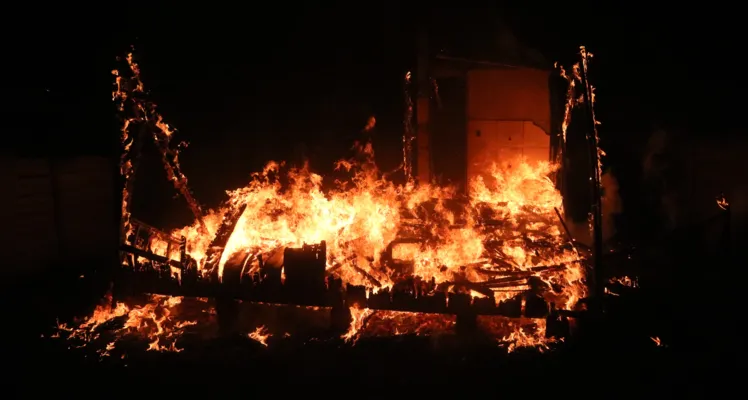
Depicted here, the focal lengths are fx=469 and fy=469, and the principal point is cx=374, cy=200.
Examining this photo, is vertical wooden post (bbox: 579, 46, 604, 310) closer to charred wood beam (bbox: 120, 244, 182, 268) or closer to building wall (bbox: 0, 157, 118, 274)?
charred wood beam (bbox: 120, 244, 182, 268)

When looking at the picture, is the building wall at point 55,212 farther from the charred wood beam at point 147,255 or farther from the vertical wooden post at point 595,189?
the vertical wooden post at point 595,189

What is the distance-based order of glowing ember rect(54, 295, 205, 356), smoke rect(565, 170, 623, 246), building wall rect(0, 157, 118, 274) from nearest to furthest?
glowing ember rect(54, 295, 205, 356) → building wall rect(0, 157, 118, 274) → smoke rect(565, 170, 623, 246)

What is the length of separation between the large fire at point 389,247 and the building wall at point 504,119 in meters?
2.18

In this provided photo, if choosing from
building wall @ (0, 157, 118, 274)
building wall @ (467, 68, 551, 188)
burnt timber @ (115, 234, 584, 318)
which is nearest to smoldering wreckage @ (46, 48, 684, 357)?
burnt timber @ (115, 234, 584, 318)

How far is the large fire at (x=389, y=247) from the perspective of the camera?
19.7ft

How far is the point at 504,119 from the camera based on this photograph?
11664 mm

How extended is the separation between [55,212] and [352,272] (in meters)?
4.69

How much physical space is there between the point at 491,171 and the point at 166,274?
7968 millimetres

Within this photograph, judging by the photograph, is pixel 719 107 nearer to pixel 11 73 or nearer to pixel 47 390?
pixel 47 390

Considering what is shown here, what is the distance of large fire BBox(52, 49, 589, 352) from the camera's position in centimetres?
602

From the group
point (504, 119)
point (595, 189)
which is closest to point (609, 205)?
point (504, 119)

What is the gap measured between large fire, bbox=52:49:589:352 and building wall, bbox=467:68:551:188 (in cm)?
218

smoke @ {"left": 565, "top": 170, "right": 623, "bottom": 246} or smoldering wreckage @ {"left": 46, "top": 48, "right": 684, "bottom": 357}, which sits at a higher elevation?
smoke @ {"left": 565, "top": 170, "right": 623, "bottom": 246}

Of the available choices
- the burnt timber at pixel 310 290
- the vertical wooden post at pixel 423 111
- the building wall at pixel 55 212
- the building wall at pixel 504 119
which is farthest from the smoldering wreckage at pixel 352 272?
the building wall at pixel 504 119
